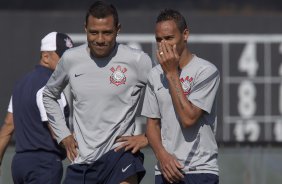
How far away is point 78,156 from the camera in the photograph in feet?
17.7

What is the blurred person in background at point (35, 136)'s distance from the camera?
6219 mm

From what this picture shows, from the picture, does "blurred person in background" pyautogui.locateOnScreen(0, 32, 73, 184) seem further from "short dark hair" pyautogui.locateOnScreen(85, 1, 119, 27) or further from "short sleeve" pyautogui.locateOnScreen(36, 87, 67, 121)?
"short dark hair" pyautogui.locateOnScreen(85, 1, 119, 27)

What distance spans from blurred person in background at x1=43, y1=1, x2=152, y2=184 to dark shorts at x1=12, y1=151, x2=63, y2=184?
32.7 inches

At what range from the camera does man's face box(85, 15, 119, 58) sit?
17.3ft

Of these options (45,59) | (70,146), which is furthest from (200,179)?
(45,59)

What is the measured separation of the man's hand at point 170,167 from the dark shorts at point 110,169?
0.23m

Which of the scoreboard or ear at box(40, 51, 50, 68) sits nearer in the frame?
ear at box(40, 51, 50, 68)

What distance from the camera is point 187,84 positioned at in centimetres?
518

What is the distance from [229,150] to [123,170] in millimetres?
3245

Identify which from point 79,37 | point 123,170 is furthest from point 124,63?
point 79,37

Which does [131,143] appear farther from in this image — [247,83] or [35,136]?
[247,83]

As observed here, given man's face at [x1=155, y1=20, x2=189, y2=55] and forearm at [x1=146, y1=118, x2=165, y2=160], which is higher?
man's face at [x1=155, y1=20, x2=189, y2=55]

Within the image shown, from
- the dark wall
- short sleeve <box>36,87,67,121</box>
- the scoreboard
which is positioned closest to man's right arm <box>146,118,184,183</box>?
short sleeve <box>36,87,67,121</box>

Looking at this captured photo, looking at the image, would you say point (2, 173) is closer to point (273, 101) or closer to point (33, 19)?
point (33, 19)
